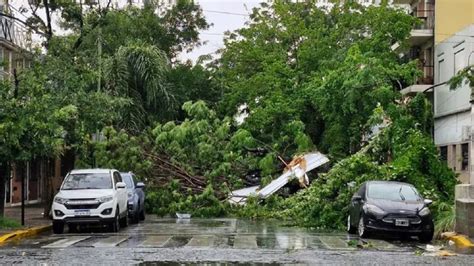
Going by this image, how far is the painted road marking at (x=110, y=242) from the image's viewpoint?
1689cm

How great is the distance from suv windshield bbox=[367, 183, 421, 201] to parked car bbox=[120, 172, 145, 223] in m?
9.00

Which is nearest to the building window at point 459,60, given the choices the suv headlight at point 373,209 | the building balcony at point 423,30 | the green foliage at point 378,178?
the building balcony at point 423,30

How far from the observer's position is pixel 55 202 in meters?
21.5

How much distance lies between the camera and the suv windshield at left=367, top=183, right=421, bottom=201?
67.5ft

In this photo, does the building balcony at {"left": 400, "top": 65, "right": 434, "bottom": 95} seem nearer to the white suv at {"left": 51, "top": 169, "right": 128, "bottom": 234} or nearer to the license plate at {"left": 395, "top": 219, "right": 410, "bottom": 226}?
the license plate at {"left": 395, "top": 219, "right": 410, "bottom": 226}

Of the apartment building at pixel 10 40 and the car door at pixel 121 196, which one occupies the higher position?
the apartment building at pixel 10 40

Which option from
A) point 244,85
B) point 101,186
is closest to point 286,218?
point 101,186

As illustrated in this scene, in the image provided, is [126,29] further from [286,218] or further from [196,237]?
[196,237]

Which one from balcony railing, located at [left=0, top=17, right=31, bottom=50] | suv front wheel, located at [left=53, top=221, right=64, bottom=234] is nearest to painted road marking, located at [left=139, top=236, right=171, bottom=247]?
suv front wheel, located at [left=53, top=221, right=64, bottom=234]

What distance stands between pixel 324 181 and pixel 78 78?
9673mm

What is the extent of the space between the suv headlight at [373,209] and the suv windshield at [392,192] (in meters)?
0.66

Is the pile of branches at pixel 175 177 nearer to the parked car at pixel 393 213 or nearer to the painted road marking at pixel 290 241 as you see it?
the painted road marking at pixel 290 241

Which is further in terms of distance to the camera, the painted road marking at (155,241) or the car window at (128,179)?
the car window at (128,179)


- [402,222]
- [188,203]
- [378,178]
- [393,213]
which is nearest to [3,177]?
[188,203]
